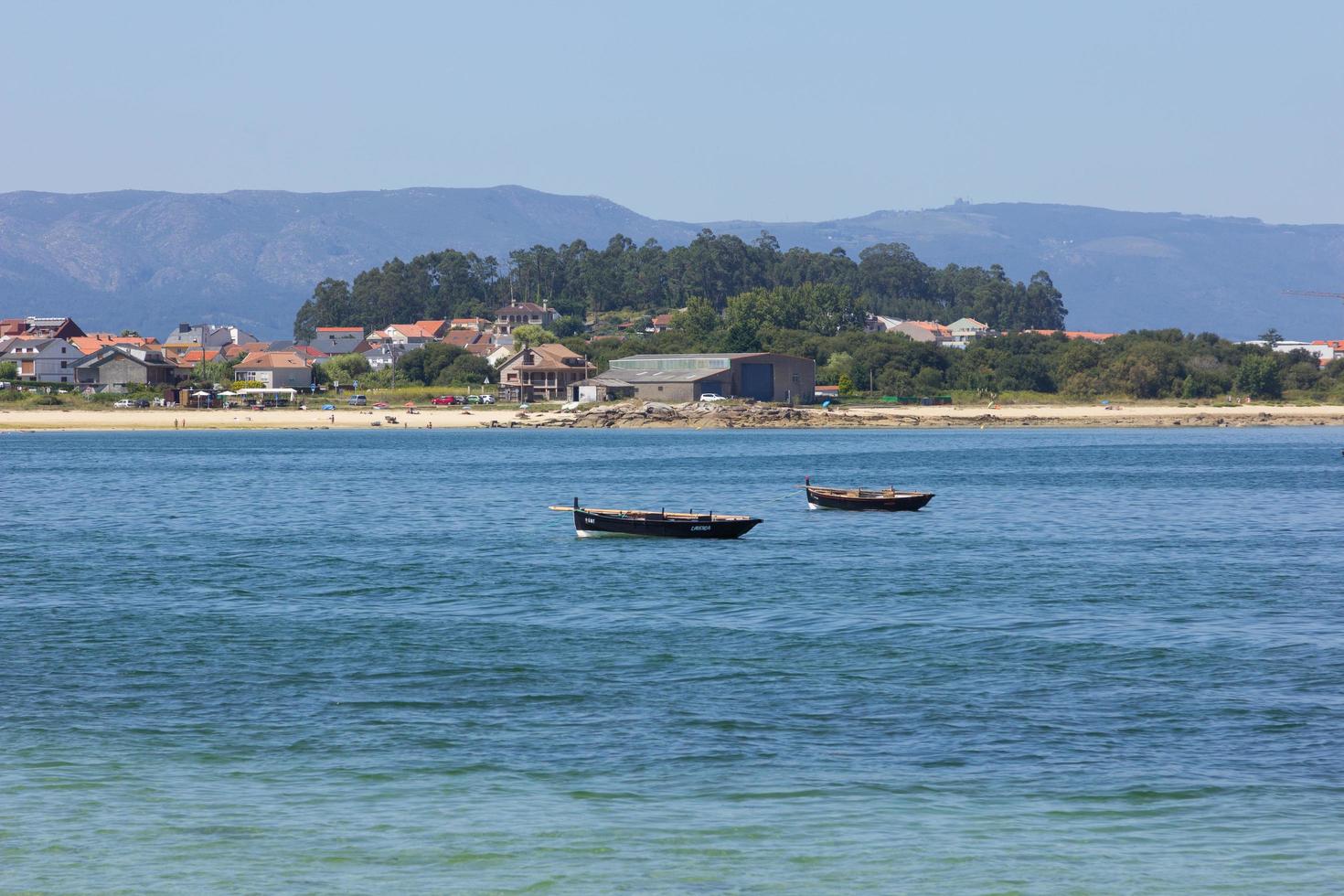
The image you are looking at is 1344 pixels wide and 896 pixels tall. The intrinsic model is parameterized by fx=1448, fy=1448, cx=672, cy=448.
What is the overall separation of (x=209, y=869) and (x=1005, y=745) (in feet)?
33.1

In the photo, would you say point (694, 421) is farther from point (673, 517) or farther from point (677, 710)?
point (677, 710)

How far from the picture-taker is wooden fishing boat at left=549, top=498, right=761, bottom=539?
4375cm

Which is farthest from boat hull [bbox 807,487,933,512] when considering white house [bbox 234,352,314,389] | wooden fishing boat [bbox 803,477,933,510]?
white house [bbox 234,352,314,389]

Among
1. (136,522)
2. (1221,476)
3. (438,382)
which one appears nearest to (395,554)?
(136,522)

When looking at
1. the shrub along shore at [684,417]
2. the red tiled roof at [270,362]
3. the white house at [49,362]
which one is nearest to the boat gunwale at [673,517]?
the shrub along shore at [684,417]

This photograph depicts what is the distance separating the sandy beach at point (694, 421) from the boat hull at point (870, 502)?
262 feet

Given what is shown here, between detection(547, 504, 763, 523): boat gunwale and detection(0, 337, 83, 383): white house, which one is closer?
detection(547, 504, 763, 523): boat gunwale

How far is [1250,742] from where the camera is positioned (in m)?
19.2

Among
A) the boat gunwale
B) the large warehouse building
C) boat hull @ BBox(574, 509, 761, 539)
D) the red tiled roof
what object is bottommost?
boat hull @ BBox(574, 509, 761, 539)

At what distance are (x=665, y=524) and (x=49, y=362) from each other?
463 feet

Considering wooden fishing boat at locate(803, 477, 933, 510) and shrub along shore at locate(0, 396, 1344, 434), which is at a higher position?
shrub along shore at locate(0, 396, 1344, 434)

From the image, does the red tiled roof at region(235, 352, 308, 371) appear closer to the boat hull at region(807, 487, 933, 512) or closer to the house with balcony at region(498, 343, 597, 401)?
the house with balcony at region(498, 343, 597, 401)

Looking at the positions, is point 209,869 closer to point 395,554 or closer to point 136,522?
point 395,554

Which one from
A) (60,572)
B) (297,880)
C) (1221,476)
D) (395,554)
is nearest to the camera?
(297,880)
